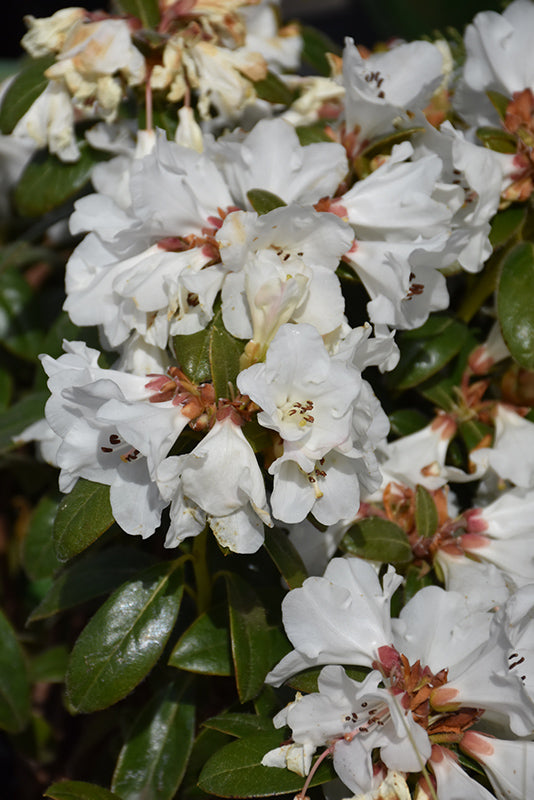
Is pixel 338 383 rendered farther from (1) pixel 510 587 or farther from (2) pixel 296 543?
(1) pixel 510 587

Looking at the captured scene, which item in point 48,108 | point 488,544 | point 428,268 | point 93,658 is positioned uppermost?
point 48,108

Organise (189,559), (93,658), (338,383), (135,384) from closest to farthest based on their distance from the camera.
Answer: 1. (338,383)
2. (135,384)
3. (93,658)
4. (189,559)

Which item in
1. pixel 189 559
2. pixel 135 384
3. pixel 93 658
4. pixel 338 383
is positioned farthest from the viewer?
pixel 189 559

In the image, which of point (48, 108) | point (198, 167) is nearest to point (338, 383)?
point (198, 167)

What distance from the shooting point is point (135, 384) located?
105cm

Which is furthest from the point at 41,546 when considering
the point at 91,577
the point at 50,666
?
the point at 50,666

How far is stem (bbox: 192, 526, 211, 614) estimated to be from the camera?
1.20 meters

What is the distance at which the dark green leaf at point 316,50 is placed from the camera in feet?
6.07

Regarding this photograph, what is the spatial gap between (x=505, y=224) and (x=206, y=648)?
2.49ft

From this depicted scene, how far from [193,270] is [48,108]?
492 millimetres

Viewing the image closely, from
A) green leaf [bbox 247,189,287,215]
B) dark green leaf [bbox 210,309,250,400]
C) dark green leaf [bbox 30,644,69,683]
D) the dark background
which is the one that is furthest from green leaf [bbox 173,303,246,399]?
the dark background

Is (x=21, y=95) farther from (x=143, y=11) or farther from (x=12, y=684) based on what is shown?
(x=12, y=684)

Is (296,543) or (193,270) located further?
(296,543)

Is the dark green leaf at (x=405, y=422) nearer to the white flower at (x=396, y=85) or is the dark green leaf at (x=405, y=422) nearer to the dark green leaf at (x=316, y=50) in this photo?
the white flower at (x=396, y=85)
